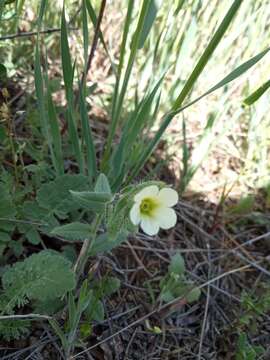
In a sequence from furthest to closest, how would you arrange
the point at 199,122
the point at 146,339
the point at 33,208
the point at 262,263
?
the point at 199,122, the point at 262,263, the point at 146,339, the point at 33,208

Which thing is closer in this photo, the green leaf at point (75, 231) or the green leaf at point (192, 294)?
the green leaf at point (75, 231)

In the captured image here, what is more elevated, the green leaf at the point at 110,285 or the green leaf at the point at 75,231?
the green leaf at the point at 75,231

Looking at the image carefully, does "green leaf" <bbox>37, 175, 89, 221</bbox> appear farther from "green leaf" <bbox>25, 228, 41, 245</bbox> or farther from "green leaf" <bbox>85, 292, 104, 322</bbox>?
"green leaf" <bbox>85, 292, 104, 322</bbox>

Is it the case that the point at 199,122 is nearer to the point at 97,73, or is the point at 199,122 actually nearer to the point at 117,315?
the point at 97,73

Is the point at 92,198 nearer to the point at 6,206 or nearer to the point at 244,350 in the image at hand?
the point at 6,206

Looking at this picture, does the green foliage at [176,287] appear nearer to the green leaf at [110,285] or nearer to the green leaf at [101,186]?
the green leaf at [110,285]

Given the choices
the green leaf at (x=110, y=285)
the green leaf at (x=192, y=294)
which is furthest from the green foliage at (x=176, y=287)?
the green leaf at (x=110, y=285)

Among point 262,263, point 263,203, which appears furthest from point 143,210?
point 263,203
